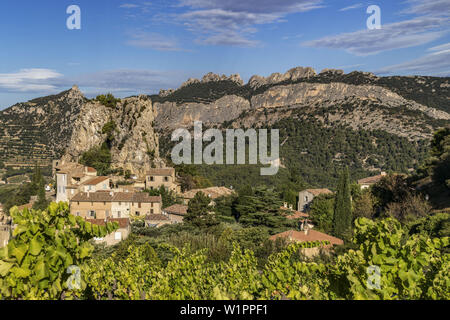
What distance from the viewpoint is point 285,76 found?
13325 cm

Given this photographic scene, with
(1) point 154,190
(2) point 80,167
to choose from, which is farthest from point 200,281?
(2) point 80,167

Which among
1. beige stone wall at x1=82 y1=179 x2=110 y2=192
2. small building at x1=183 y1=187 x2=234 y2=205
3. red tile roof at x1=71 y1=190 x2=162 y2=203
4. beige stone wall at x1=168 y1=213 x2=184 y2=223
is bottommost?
beige stone wall at x1=168 y1=213 x2=184 y2=223

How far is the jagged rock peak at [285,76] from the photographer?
124875 mm

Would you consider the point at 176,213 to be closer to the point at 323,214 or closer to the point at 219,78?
the point at 323,214

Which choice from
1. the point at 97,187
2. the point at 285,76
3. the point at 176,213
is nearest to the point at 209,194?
the point at 176,213

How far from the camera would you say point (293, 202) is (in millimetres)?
45438

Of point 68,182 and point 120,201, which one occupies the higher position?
point 68,182

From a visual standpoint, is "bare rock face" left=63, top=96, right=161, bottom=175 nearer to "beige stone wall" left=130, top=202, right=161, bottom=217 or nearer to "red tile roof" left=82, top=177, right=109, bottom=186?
"red tile roof" left=82, top=177, right=109, bottom=186

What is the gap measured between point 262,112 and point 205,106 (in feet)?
75.0

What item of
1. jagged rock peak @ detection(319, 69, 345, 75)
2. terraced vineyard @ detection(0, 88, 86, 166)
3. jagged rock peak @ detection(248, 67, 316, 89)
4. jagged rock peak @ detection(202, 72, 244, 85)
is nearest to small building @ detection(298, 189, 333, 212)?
terraced vineyard @ detection(0, 88, 86, 166)

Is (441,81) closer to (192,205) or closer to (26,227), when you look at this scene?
(192,205)

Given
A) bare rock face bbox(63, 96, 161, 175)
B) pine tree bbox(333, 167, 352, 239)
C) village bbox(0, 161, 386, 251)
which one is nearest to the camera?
pine tree bbox(333, 167, 352, 239)

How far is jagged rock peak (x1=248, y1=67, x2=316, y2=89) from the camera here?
125 metres

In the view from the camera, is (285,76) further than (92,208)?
Yes
